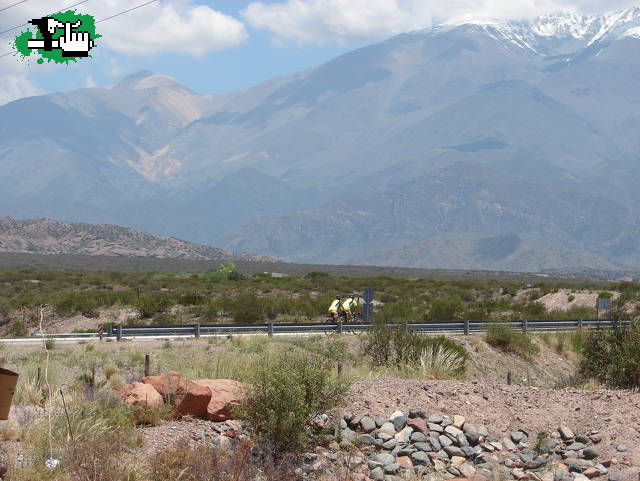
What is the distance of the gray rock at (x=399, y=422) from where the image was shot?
16.0m

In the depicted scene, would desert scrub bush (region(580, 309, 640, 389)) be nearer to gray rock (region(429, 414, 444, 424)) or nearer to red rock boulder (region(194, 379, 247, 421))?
gray rock (region(429, 414, 444, 424))

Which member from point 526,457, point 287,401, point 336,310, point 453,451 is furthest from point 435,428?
point 336,310

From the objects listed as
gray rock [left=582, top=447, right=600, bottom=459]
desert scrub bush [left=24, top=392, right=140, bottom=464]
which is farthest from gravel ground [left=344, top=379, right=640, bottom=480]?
desert scrub bush [left=24, top=392, right=140, bottom=464]

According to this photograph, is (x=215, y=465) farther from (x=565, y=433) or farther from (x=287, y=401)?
(x=565, y=433)

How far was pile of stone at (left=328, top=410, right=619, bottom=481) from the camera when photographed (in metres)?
14.9

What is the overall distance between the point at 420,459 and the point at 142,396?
4.94m

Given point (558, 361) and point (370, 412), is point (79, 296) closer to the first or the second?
point (558, 361)

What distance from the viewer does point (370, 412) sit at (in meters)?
16.4

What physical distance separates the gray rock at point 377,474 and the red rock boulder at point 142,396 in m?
3.91

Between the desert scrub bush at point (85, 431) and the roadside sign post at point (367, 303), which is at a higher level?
the roadside sign post at point (367, 303)

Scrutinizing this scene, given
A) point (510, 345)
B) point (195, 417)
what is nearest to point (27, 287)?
point (510, 345)

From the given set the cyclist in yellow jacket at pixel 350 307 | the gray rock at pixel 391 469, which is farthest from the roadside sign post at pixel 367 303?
the gray rock at pixel 391 469

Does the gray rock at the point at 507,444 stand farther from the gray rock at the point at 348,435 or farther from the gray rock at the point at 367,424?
the gray rock at the point at 348,435

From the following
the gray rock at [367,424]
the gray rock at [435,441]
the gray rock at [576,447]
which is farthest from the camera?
the gray rock at [367,424]
